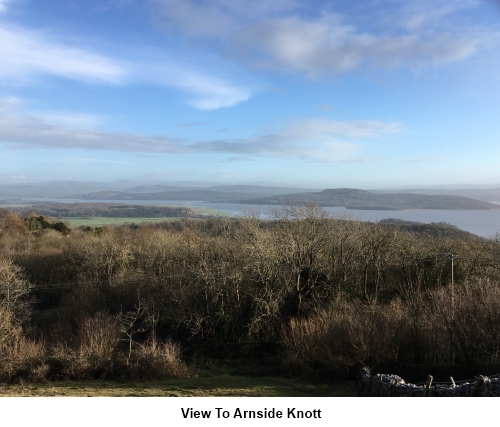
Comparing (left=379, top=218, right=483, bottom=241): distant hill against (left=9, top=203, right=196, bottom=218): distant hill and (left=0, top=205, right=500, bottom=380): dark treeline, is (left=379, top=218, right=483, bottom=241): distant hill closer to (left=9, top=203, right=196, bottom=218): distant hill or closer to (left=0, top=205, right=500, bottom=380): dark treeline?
(left=0, top=205, right=500, bottom=380): dark treeline

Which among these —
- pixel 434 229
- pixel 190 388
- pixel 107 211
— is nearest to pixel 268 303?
pixel 190 388

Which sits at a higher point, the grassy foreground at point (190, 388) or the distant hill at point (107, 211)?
the distant hill at point (107, 211)

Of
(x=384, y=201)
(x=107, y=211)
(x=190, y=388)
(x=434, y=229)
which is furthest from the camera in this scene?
(x=107, y=211)

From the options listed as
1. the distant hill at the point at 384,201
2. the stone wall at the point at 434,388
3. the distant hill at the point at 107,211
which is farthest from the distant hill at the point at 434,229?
the distant hill at the point at 107,211

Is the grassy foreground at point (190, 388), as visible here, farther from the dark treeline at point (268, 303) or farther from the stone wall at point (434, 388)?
the stone wall at point (434, 388)

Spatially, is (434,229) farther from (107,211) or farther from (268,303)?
(107,211)

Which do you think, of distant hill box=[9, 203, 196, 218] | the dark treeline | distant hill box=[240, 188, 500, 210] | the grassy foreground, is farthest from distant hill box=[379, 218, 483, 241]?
distant hill box=[9, 203, 196, 218]

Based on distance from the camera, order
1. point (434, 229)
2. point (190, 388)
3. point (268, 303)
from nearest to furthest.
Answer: point (190, 388)
point (268, 303)
point (434, 229)
